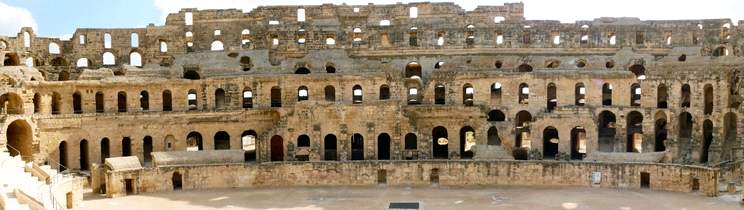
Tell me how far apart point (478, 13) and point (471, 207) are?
20.8 meters

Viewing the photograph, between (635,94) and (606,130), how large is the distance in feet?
9.26

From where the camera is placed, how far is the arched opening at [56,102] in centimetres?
3984

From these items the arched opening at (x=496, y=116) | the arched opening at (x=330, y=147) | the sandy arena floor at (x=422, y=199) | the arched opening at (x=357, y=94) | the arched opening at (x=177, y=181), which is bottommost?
the sandy arena floor at (x=422, y=199)

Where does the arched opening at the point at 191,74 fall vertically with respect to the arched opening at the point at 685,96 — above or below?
above

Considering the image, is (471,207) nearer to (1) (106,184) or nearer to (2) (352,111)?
(2) (352,111)

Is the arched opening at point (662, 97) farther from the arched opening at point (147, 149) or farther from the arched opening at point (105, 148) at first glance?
the arched opening at point (105, 148)

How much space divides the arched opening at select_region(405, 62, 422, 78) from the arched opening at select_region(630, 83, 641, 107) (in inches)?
510

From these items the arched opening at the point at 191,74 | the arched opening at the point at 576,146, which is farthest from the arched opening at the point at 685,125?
the arched opening at the point at 191,74

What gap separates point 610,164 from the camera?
34.0 metres

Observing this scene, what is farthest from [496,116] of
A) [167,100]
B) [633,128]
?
[167,100]

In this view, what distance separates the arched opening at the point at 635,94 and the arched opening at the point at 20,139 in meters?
33.5

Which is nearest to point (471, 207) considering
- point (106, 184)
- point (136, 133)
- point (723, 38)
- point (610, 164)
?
point (610, 164)

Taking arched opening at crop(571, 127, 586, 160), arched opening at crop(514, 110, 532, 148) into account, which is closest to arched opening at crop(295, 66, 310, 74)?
arched opening at crop(514, 110, 532, 148)

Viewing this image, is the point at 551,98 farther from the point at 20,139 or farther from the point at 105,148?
the point at 20,139
